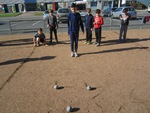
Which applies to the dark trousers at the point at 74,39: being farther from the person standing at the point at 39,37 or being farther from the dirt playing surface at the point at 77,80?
the person standing at the point at 39,37

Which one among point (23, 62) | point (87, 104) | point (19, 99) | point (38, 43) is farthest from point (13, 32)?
point (87, 104)

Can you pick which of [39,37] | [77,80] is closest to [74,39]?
[77,80]

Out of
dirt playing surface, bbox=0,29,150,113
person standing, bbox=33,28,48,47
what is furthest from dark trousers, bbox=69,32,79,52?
person standing, bbox=33,28,48,47

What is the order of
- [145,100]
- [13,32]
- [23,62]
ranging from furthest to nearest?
1. [13,32]
2. [23,62]
3. [145,100]

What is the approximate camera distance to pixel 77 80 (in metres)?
4.75

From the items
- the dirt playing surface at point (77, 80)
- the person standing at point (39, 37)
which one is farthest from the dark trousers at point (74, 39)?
the person standing at point (39, 37)

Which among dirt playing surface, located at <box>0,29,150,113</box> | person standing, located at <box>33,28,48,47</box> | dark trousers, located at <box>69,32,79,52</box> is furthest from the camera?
person standing, located at <box>33,28,48,47</box>

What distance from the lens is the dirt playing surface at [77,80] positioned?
3646mm

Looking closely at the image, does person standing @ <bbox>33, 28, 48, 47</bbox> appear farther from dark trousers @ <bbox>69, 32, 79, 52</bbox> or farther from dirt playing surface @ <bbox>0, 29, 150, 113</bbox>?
dark trousers @ <bbox>69, 32, 79, 52</bbox>

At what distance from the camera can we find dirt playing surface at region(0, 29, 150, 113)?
365 centimetres

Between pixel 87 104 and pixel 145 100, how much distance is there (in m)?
1.38

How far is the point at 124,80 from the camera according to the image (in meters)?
4.68

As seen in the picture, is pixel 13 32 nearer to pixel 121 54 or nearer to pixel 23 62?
pixel 23 62

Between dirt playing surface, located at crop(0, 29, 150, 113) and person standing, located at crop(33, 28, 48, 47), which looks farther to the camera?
person standing, located at crop(33, 28, 48, 47)
